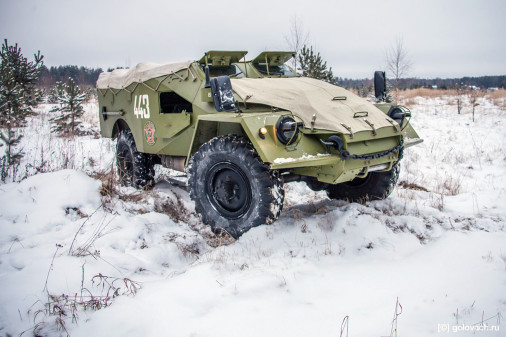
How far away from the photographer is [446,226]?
14.3 ft

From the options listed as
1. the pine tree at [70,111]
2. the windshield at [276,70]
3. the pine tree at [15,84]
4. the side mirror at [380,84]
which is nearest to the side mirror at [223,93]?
the windshield at [276,70]

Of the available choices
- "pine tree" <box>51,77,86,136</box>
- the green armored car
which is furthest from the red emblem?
"pine tree" <box>51,77,86,136</box>

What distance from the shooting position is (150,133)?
5977 mm

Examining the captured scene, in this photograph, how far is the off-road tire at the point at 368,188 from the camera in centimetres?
513

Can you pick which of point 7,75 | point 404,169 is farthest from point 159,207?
point 7,75

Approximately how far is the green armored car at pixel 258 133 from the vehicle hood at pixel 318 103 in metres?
0.01

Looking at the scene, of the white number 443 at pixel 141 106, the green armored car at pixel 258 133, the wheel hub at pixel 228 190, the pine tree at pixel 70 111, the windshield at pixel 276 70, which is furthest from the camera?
the pine tree at pixel 70 111

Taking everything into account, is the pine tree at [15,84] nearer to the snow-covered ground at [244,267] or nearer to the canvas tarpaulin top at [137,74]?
the canvas tarpaulin top at [137,74]

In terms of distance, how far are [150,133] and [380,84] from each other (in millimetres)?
3264

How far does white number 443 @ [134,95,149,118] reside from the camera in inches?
237

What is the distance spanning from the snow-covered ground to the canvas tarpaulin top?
5.50 feet

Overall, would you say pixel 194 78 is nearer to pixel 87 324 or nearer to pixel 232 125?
pixel 232 125

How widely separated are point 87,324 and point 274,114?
2450 millimetres

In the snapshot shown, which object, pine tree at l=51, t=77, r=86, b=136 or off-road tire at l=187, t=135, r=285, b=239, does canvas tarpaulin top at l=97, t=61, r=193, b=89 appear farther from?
pine tree at l=51, t=77, r=86, b=136
